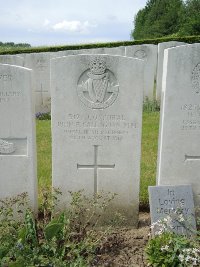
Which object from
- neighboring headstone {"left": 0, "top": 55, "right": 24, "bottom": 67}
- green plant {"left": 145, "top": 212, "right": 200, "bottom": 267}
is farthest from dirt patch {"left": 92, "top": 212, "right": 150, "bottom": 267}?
neighboring headstone {"left": 0, "top": 55, "right": 24, "bottom": 67}

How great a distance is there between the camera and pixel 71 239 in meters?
3.92

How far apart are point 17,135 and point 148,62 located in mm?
7319

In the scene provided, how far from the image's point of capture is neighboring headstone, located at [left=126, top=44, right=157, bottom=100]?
10656mm

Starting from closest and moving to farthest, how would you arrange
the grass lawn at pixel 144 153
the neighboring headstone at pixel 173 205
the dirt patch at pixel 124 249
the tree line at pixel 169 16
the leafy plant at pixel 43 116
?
1. the dirt patch at pixel 124 249
2. the neighboring headstone at pixel 173 205
3. the grass lawn at pixel 144 153
4. the leafy plant at pixel 43 116
5. the tree line at pixel 169 16

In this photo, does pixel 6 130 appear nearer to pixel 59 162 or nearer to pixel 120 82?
pixel 59 162

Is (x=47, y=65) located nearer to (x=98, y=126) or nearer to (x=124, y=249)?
(x=98, y=126)

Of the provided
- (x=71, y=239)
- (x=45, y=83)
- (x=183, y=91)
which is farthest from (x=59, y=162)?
(x=45, y=83)

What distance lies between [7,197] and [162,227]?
1.74m

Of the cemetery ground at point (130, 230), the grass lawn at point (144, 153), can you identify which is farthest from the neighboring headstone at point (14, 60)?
the cemetery ground at point (130, 230)

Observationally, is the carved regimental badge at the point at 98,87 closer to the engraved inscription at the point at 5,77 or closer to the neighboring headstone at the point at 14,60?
the engraved inscription at the point at 5,77

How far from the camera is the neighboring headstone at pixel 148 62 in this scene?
1066 centimetres

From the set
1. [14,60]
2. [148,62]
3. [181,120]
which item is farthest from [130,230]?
[148,62]

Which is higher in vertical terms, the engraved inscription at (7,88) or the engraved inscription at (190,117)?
the engraved inscription at (7,88)

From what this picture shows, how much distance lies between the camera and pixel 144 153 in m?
6.86
